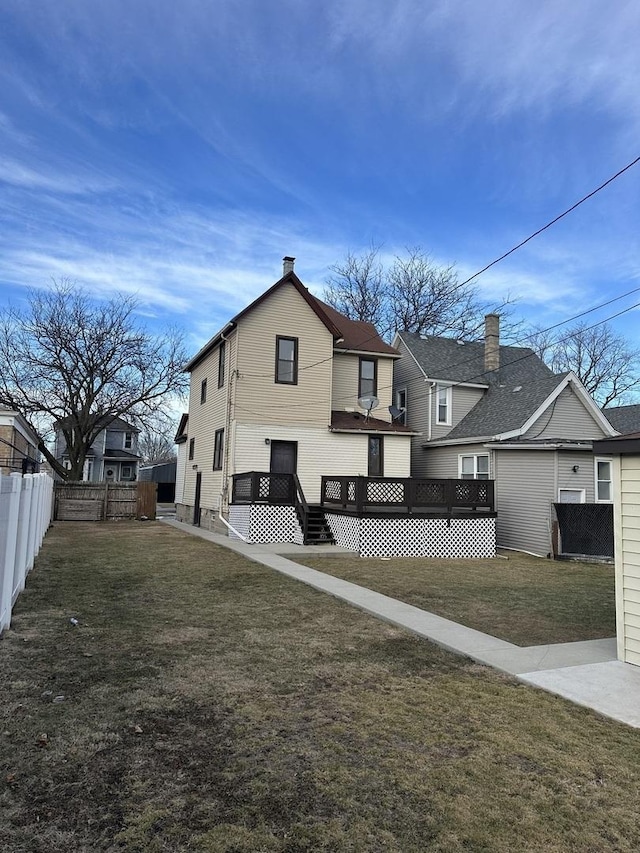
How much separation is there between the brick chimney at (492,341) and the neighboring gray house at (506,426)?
0.14 ft

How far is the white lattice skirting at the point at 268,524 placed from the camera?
16.2 meters

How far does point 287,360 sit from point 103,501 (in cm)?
1126

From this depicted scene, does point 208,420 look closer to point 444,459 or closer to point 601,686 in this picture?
point 444,459

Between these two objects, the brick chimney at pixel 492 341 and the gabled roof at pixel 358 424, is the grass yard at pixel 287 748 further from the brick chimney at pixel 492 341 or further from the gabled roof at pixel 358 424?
the brick chimney at pixel 492 341

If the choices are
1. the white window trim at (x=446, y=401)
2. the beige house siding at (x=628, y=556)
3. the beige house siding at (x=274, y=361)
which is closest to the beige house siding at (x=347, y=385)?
the beige house siding at (x=274, y=361)

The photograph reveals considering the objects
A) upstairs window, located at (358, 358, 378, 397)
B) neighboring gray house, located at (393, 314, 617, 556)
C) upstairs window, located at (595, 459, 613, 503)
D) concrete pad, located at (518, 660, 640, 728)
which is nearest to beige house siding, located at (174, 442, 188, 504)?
upstairs window, located at (358, 358, 378, 397)

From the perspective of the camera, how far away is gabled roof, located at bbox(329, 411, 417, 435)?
19062mm

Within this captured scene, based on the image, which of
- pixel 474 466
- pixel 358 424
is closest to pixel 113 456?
pixel 358 424

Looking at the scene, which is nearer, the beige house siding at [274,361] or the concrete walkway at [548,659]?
the concrete walkway at [548,659]

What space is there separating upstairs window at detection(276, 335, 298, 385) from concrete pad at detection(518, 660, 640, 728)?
46.8ft

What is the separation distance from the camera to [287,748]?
364 centimetres

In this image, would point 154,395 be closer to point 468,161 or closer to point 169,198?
point 169,198

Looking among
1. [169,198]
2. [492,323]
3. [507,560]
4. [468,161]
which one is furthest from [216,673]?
[492,323]

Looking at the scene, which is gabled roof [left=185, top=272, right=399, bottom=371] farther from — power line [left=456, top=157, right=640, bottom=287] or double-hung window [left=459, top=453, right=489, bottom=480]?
power line [left=456, top=157, right=640, bottom=287]
